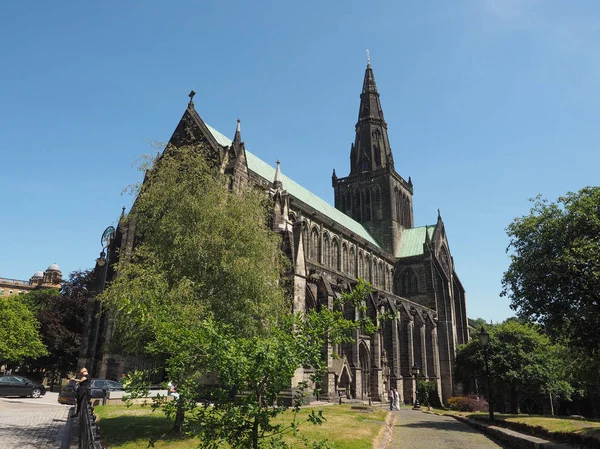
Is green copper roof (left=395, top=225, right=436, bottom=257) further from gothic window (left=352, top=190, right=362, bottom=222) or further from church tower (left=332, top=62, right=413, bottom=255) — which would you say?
gothic window (left=352, top=190, right=362, bottom=222)

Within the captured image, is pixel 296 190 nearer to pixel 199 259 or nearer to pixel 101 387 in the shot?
pixel 101 387

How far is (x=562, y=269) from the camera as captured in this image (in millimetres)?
19641

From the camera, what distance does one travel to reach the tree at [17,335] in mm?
35875

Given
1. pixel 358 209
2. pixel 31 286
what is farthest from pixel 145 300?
pixel 31 286

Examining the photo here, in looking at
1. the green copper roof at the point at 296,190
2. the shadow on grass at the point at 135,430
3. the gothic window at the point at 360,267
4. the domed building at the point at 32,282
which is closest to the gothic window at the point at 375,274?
the gothic window at the point at 360,267

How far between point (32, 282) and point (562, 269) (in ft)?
370

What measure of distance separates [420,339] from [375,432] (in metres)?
35.7

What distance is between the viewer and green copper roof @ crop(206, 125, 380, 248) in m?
37.1

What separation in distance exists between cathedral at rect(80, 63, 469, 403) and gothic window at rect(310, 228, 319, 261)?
101 millimetres

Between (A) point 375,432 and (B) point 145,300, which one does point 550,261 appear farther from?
(B) point 145,300

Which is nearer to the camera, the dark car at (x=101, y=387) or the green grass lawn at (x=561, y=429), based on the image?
the green grass lawn at (x=561, y=429)

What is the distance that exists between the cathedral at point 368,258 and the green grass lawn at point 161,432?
430cm

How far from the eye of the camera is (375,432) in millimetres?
15766

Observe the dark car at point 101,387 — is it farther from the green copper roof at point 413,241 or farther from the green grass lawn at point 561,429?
the green copper roof at point 413,241
